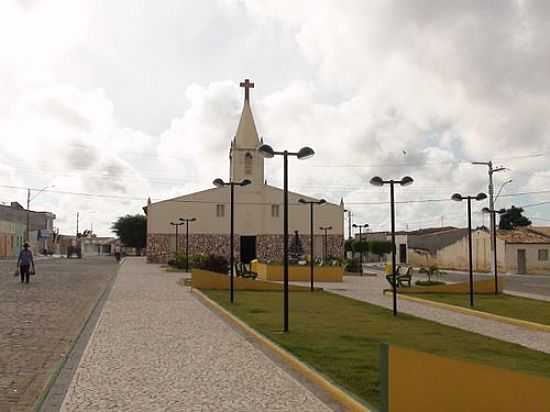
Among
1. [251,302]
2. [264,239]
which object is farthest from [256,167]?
A: [251,302]

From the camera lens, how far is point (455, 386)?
5047 mm

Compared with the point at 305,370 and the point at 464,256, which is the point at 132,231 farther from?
the point at 305,370

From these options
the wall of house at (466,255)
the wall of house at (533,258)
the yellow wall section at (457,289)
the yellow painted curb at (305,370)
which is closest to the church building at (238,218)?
the wall of house at (466,255)

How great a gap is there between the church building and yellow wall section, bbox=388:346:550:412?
47215 millimetres

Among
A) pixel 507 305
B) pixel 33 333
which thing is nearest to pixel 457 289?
pixel 507 305

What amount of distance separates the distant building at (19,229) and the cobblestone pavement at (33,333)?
55.4 meters

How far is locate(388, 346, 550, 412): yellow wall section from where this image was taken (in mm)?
4789

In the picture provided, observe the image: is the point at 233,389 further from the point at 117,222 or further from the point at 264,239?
the point at 117,222

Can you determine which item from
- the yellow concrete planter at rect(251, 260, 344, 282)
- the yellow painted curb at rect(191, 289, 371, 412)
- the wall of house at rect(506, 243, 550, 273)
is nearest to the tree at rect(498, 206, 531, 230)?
the wall of house at rect(506, 243, 550, 273)

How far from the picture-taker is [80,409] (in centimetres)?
641

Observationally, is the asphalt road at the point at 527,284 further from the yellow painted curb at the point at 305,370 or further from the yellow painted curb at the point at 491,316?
the yellow painted curb at the point at 305,370

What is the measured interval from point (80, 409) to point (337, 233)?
48736mm

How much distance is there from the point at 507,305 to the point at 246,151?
35040 mm

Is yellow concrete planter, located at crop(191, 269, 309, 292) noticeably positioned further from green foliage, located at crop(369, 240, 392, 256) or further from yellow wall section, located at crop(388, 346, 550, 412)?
green foliage, located at crop(369, 240, 392, 256)
